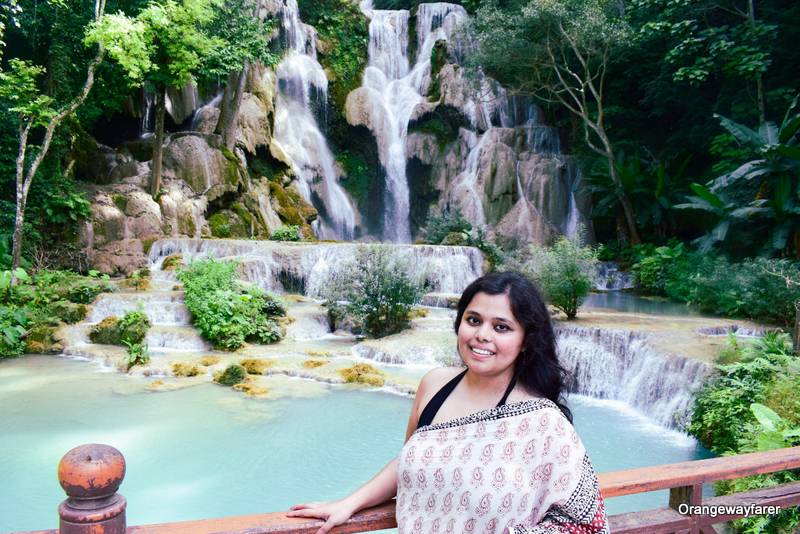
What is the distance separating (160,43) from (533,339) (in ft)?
55.8

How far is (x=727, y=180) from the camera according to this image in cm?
1341

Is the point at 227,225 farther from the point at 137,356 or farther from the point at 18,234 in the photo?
the point at 137,356

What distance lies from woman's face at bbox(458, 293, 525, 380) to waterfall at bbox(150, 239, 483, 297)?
1159cm

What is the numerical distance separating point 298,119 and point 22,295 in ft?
46.1

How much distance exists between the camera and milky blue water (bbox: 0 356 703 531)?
548 centimetres

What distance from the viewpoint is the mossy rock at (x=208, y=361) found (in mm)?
9234

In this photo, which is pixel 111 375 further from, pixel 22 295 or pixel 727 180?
pixel 727 180

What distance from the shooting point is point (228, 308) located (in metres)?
10.7

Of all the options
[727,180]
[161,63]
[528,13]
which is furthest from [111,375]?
[528,13]

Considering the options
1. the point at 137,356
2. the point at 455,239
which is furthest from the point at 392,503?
the point at 455,239

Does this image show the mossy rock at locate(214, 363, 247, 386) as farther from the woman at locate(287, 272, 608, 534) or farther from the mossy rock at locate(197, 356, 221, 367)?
the woman at locate(287, 272, 608, 534)

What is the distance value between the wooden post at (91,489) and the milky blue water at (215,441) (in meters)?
4.36

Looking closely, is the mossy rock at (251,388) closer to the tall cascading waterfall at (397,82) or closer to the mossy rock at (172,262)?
the mossy rock at (172,262)

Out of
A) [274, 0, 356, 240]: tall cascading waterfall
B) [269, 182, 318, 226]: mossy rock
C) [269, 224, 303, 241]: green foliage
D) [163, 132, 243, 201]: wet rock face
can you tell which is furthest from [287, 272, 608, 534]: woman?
[274, 0, 356, 240]: tall cascading waterfall
